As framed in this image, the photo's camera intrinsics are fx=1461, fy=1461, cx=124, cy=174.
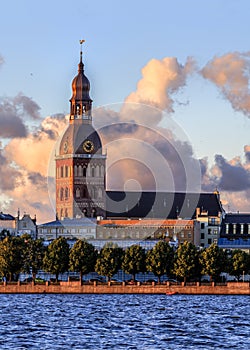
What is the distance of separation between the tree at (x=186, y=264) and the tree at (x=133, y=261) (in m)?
4.90

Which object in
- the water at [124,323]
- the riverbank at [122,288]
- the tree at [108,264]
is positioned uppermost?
the tree at [108,264]

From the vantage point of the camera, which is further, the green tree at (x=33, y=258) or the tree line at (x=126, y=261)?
the green tree at (x=33, y=258)

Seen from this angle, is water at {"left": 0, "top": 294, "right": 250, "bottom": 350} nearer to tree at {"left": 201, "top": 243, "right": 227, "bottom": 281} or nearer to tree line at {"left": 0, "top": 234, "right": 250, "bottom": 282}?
tree at {"left": 201, "top": 243, "right": 227, "bottom": 281}

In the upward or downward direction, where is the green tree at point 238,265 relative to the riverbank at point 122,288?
upward

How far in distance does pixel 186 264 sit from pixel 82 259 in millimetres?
13953

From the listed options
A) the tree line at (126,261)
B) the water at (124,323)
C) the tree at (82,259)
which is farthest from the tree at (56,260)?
A: the water at (124,323)

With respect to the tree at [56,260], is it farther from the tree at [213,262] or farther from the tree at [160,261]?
the tree at [213,262]

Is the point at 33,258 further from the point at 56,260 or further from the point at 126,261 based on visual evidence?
the point at 126,261

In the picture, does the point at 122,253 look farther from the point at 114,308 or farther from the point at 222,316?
the point at 222,316

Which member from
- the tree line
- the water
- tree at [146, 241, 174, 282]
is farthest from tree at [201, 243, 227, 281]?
the water

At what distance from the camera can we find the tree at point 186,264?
188250 mm

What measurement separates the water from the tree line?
19.2 metres

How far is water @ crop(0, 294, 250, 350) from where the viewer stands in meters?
104

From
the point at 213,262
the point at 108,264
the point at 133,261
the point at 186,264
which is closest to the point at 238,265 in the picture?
the point at 213,262
